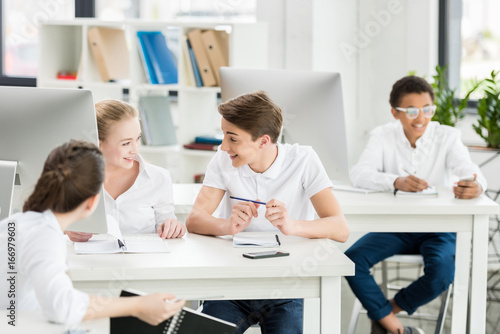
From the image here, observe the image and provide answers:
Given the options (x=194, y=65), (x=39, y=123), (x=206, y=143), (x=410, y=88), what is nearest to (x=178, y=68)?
(x=194, y=65)

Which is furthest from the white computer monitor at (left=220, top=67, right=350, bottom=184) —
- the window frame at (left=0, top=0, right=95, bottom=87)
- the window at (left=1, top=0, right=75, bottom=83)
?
the window at (left=1, top=0, right=75, bottom=83)

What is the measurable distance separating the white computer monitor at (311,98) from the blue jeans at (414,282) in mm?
406

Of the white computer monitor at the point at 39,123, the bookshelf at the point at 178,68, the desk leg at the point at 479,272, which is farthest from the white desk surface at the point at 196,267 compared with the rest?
the bookshelf at the point at 178,68

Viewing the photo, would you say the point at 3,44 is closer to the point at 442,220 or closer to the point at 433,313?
the point at 433,313

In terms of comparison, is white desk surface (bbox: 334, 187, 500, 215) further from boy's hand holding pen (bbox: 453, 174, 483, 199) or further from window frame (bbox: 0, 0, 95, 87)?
window frame (bbox: 0, 0, 95, 87)

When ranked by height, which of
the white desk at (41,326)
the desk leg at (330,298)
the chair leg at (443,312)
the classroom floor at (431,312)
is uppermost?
the white desk at (41,326)

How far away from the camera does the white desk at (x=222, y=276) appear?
5.60ft

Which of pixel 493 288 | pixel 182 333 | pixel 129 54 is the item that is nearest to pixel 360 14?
pixel 129 54

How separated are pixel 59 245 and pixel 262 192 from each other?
90 centimetres

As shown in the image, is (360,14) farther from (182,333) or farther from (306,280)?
(182,333)

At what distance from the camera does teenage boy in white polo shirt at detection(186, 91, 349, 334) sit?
206cm

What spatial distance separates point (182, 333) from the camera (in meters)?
1.51

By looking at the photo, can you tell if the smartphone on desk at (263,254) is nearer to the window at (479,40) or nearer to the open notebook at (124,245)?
the open notebook at (124,245)

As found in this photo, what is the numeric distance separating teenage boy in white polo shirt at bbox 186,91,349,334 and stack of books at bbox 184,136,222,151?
5.67 feet
